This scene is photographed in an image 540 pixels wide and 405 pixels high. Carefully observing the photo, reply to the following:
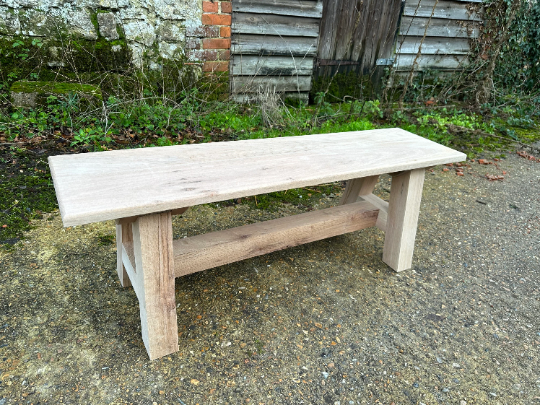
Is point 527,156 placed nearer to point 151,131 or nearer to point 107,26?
point 151,131

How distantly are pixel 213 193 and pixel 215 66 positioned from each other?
334 centimetres

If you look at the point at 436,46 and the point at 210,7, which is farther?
the point at 436,46

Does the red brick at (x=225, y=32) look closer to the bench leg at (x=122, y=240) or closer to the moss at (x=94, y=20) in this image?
the moss at (x=94, y=20)

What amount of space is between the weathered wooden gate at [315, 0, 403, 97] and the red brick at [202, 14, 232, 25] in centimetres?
136

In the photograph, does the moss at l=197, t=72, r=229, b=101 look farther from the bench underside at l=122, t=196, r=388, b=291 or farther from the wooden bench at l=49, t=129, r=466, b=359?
the bench underside at l=122, t=196, r=388, b=291

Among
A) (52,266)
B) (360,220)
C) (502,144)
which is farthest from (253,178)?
(502,144)

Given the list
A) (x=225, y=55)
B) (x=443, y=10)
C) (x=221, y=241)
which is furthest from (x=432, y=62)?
(x=221, y=241)

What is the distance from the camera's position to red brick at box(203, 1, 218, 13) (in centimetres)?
424

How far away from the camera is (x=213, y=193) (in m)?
1.54

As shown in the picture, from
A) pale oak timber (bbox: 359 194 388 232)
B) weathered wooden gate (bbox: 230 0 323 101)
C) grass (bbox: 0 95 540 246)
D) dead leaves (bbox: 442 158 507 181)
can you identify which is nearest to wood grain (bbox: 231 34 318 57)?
weathered wooden gate (bbox: 230 0 323 101)

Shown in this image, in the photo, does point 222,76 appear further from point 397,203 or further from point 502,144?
point 502,144

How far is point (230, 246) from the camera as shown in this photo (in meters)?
2.04

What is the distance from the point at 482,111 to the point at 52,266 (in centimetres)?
542

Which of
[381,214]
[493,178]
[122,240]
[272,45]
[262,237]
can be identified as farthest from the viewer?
[272,45]
